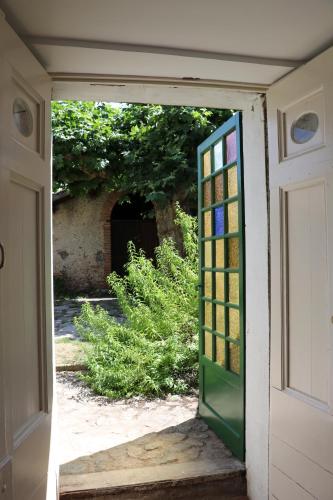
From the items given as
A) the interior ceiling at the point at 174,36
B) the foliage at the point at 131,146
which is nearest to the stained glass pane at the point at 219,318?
the interior ceiling at the point at 174,36

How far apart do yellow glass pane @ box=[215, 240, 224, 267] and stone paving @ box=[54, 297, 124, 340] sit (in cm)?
411

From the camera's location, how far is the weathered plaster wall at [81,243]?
12539mm

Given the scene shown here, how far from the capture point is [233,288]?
3281 mm

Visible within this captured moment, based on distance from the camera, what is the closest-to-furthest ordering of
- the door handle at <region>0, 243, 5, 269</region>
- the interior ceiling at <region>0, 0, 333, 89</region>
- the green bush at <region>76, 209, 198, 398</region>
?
the door handle at <region>0, 243, 5, 269</region> < the interior ceiling at <region>0, 0, 333, 89</region> < the green bush at <region>76, 209, 198, 398</region>

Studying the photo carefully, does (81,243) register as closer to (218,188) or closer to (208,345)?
(208,345)

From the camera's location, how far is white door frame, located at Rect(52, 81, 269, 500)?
2.60 meters

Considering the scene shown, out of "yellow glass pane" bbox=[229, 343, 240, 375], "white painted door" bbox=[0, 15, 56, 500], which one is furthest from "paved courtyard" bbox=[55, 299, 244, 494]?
"white painted door" bbox=[0, 15, 56, 500]

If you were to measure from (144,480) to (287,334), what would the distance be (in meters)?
1.41

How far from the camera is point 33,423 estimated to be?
1976 mm

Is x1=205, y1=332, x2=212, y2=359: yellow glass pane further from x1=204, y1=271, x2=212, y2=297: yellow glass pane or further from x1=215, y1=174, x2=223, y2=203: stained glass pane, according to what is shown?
x1=215, y1=174, x2=223, y2=203: stained glass pane

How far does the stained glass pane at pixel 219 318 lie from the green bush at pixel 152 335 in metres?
1.45

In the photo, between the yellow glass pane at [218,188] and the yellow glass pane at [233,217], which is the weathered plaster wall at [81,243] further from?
the yellow glass pane at [233,217]

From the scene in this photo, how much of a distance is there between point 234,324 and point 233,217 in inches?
31.3

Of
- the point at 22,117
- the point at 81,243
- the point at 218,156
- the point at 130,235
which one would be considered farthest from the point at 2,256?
the point at 130,235
